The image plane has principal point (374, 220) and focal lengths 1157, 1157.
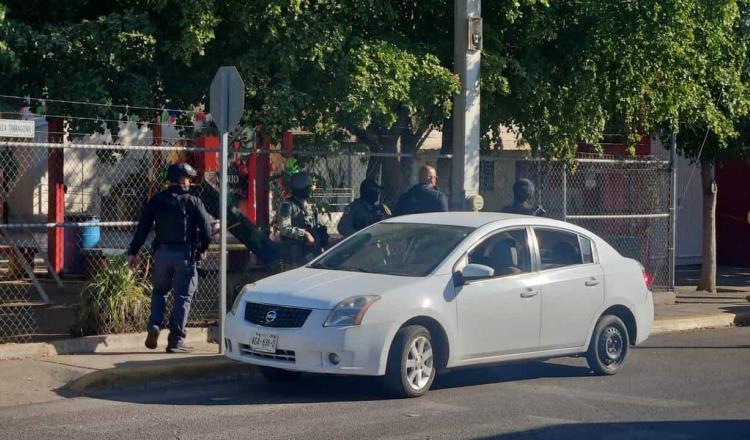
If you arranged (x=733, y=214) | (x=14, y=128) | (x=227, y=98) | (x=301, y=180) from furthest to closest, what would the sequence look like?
(x=733, y=214), (x=301, y=180), (x=227, y=98), (x=14, y=128)

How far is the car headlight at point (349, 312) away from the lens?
30.5 ft

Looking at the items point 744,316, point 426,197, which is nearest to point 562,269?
point 426,197

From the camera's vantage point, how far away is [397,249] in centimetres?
1056

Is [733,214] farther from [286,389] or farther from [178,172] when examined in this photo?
[286,389]

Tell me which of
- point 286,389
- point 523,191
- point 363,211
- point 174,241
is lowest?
point 286,389

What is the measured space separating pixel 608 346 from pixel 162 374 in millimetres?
4290

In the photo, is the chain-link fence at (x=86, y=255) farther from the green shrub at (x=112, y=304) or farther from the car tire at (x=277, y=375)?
the car tire at (x=277, y=375)

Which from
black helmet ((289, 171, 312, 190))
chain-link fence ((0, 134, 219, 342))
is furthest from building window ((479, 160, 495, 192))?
black helmet ((289, 171, 312, 190))

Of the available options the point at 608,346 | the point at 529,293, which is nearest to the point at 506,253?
the point at 529,293

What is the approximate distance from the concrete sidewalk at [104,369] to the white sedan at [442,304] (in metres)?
0.82

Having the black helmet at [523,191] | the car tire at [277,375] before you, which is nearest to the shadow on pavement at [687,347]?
the black helmet at [523,191]

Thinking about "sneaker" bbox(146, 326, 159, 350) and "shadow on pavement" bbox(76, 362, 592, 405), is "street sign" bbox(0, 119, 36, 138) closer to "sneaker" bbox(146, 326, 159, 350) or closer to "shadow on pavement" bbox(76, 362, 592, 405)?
"sneaker" bbox(146, 326, 159, 350)

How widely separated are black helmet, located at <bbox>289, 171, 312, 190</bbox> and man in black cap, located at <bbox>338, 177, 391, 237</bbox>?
0.86 meters

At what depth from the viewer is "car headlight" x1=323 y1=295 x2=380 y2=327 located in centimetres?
929
